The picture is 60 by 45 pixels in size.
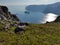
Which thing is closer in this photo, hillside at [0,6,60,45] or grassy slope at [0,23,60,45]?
grassy slope at [0,23,60,45]

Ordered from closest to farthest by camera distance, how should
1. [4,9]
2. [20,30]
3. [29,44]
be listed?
[29,44] < [20,30] < [4,9]

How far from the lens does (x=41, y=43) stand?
3250 cm

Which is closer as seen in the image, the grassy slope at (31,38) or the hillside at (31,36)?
the grassy slope at (31,38)

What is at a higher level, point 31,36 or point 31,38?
point 31,38

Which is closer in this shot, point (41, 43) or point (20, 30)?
point (41, 43)

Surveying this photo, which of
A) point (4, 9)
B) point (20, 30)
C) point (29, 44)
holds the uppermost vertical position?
point (29, 44)

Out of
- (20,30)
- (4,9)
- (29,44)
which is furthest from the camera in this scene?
(4,9)

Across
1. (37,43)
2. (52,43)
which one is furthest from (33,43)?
(52,43)

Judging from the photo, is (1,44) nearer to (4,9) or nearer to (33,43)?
(33,43)

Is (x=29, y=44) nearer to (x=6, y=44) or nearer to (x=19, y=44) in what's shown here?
(x=19, y=44)

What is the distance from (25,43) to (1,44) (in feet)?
14.3

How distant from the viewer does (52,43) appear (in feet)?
107

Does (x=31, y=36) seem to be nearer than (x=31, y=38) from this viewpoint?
No

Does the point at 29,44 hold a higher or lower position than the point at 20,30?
higher
